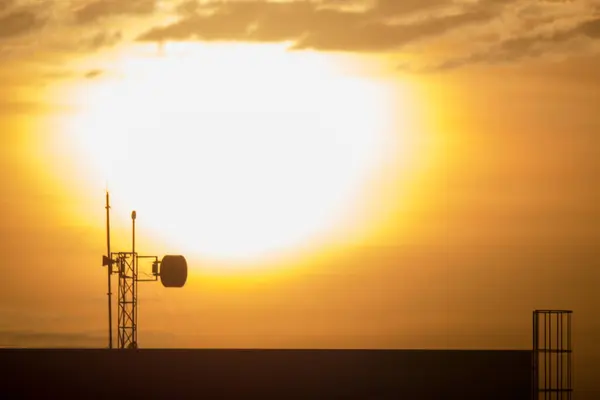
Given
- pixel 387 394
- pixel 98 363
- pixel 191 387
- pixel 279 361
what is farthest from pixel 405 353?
pixel 98 363

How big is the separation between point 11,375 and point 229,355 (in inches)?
318

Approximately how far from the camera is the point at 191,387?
1813 inches

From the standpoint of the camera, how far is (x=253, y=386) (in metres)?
46.3

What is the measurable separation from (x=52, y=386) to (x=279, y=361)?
27.8 ft

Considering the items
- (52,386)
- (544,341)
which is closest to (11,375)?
(52,386)

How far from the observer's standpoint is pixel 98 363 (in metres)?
46.0

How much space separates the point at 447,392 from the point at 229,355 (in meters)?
8.75

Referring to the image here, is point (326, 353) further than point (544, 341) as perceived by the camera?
Yes

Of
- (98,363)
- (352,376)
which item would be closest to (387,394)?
(352,376)

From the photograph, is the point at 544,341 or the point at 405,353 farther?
the point at 405,353

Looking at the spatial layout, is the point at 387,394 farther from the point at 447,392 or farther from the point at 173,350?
the point at 173,350

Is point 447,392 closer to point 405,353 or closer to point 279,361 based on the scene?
point 405,353

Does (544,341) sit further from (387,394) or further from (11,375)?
(11,375)

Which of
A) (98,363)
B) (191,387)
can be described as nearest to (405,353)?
(191,387)
